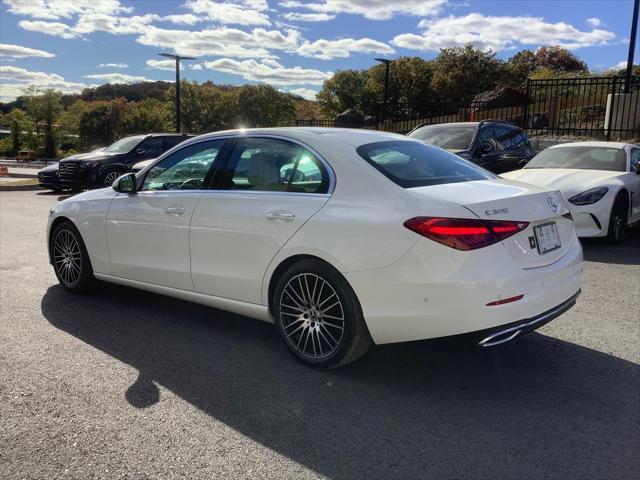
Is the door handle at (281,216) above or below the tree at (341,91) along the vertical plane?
below

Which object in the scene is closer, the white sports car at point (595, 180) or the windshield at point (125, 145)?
the white sports car at point (595, 180)

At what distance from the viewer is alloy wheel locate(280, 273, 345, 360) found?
367 centimetres

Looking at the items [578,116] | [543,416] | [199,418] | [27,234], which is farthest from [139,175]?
[578,116]

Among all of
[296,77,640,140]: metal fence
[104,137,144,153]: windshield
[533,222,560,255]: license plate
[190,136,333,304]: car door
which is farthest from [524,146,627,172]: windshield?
[104,137,144,153]: windshield

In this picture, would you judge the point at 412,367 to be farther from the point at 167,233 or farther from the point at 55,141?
the point at 55,141

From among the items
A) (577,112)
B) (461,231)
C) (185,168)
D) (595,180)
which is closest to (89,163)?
(185,168)

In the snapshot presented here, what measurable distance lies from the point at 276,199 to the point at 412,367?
151cm

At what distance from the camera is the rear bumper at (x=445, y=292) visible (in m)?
3.17

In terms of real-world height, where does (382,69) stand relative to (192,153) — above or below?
above

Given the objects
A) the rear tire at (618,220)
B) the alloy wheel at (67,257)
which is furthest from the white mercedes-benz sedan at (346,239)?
the rear tire at (618,220)

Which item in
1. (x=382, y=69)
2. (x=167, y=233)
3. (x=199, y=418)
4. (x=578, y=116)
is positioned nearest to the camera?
(x=199, y=418)

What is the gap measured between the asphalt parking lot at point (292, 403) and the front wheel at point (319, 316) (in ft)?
0.51

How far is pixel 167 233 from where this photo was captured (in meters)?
4.62

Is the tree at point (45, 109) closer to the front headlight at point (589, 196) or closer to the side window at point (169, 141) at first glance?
the side window at point (169, 141)
